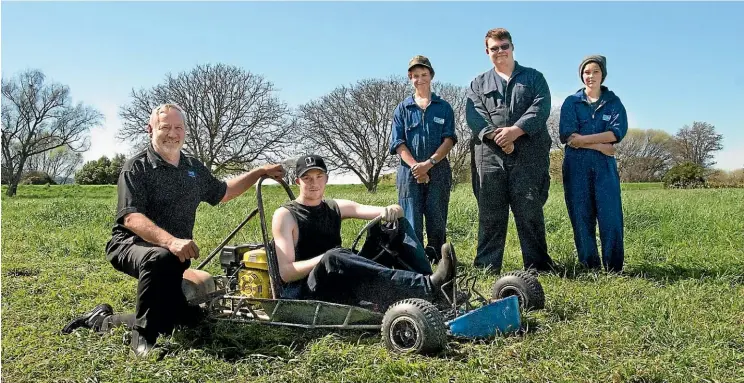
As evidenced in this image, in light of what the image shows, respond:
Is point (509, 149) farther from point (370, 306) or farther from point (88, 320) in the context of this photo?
point (88, 320)

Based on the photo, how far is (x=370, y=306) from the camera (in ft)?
14.5

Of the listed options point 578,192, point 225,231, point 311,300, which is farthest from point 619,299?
point 225,231

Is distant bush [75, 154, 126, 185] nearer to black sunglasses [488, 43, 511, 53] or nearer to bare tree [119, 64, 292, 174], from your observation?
bare tree [119, 64, 292, 174]

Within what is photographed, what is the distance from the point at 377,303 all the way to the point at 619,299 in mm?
2254

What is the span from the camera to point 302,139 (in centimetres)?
3566

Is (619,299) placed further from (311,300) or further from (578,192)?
(311,300)

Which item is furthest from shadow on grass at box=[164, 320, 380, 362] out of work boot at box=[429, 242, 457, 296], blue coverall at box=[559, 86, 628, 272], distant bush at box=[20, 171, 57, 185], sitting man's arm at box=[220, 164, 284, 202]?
distant bush at box=[20, 171, 57, 185]

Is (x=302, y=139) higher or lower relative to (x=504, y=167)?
higher

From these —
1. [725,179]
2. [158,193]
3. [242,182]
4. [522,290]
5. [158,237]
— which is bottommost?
[522,290]

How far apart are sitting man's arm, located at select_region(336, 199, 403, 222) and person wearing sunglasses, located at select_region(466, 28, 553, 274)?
2144mm

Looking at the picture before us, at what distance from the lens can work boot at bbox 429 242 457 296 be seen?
412cm

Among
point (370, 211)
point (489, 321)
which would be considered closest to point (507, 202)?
point (370, 211)

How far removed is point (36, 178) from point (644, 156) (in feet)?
154

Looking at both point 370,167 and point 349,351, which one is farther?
point 370,167
